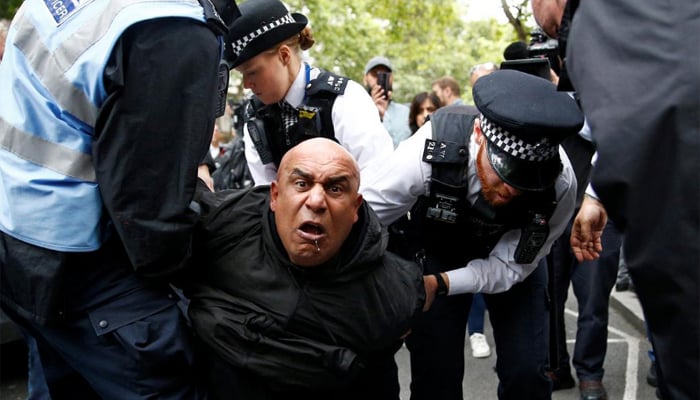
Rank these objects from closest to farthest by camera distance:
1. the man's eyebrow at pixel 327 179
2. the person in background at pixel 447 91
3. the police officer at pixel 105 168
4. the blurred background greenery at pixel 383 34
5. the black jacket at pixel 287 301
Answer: the police officer at pixel 105 168 < the black jacket at pixel 287 301 < the man's eyebrow at pixel 327 179 < the person in background at pixel 447 91 < the blurred background greenery at pixel 383 34

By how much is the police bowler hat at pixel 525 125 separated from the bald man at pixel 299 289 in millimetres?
537

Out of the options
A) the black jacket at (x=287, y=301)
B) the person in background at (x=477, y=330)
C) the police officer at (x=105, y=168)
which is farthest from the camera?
the person in background at (x=477, y=330)

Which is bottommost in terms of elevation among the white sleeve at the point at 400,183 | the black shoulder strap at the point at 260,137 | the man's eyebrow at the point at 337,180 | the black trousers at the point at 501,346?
the black trousers at the point at 501,346

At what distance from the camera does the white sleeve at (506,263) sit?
2836 millimetres

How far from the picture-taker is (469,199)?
281cm

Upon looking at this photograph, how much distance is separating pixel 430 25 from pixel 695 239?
2002 cm

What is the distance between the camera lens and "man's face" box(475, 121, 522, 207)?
2.64m

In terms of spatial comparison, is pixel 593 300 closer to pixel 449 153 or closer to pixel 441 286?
pixel 441 286

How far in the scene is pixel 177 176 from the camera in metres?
1.97

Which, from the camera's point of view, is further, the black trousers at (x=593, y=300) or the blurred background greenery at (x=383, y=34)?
the blurred background greenery at (x=383, y=34)

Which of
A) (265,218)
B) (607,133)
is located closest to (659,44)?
(607,133)

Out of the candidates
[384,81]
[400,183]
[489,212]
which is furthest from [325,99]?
[384,81]

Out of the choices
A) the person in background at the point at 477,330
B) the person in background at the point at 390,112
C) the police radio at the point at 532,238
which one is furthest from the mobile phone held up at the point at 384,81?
the police radio at the point at 532,238

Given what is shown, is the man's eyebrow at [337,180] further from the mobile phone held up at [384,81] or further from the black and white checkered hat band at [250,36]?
the mobile phone held up at [384,81]
